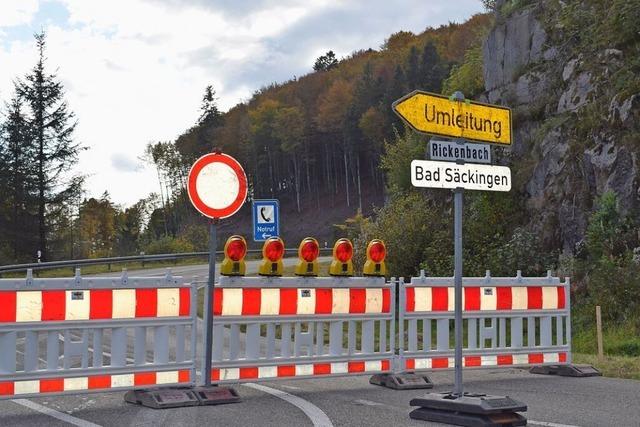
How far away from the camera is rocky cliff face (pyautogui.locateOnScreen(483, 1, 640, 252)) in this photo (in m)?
21.8

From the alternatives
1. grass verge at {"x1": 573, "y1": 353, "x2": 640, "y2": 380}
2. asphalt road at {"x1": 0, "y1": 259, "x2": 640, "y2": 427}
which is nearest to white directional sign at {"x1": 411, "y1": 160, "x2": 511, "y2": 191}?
asphalt road at {"x1": 0, "y1": 259, "x2": 640, "y2": 427}

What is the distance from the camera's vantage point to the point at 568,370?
1077cm

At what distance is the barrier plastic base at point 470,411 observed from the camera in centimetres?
702

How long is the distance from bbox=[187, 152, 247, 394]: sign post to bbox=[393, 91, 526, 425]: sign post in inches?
80.2

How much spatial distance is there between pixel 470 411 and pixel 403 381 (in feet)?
7.98

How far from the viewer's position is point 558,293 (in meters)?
11.3

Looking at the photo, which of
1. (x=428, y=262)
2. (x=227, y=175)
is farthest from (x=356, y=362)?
(x=428, y=262)

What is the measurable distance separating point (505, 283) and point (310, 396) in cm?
340

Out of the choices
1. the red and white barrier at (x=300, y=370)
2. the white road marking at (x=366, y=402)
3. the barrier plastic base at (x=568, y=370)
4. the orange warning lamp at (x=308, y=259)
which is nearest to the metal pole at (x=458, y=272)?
the white road marking at (x=366, y=402)

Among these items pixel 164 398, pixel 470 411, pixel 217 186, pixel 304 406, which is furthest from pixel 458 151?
pixel 164 398

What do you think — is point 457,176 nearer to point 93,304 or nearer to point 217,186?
point 217,186

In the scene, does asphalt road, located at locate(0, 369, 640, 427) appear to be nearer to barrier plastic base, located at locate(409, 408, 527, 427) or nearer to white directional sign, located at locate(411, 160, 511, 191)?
barrier plastic base, located at locate(409, 408, 527, 427)

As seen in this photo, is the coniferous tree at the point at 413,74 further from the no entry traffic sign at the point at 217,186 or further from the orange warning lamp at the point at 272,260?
the no entry traffic sign at the point at 217,186

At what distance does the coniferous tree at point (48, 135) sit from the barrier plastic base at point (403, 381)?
48.2 m
